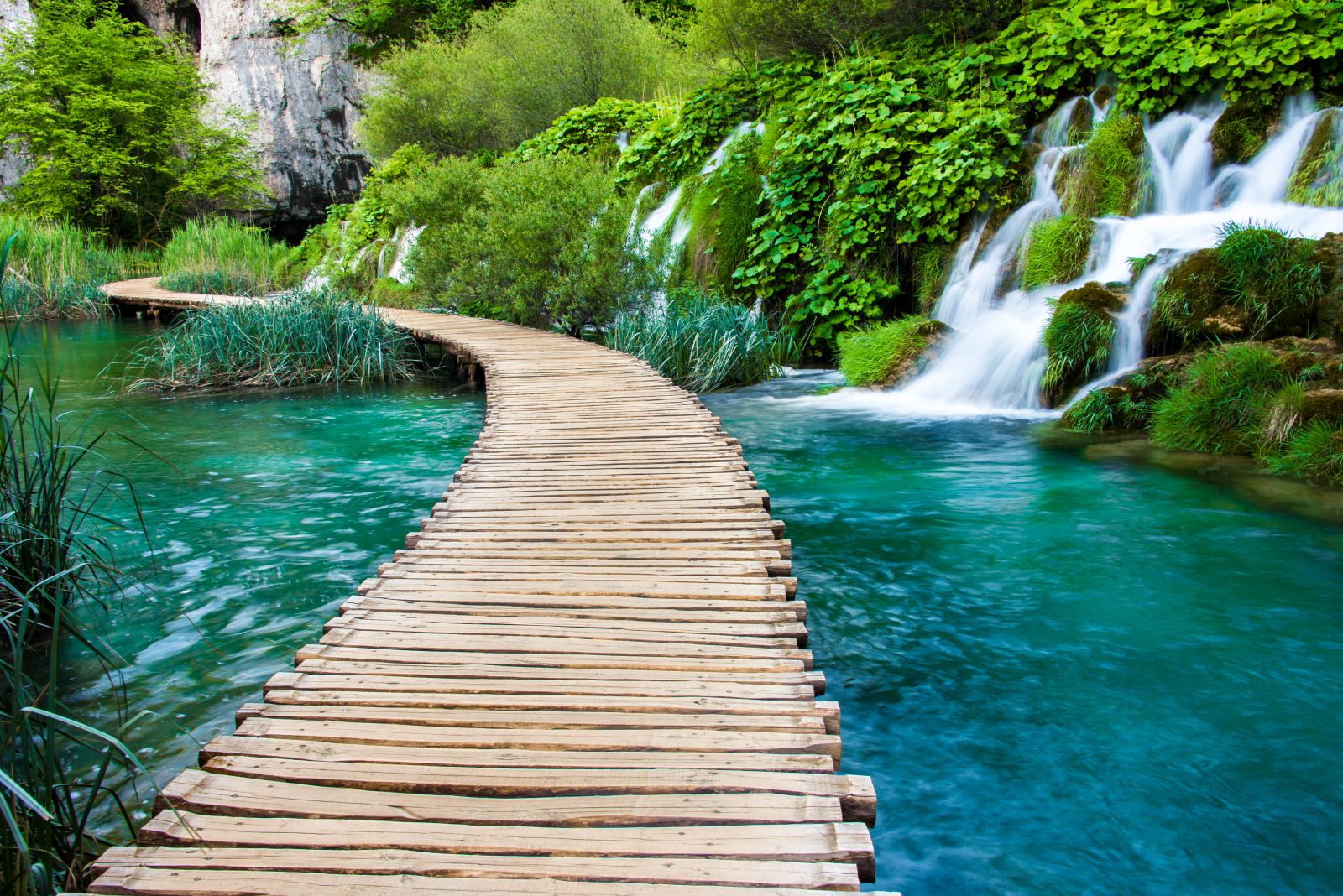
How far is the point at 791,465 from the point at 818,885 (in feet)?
17.2

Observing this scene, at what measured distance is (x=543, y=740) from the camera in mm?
2438

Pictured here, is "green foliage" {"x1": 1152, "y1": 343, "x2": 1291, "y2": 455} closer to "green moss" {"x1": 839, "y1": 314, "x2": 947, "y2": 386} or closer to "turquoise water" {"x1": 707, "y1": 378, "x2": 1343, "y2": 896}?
"turquoise water" {"x1": 707, "y1": 378, "x2": 1343, "y2": 896}

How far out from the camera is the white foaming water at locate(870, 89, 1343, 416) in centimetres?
811

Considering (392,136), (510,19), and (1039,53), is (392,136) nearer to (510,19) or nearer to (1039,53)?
(510,19)

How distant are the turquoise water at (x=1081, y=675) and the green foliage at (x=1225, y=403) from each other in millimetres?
729

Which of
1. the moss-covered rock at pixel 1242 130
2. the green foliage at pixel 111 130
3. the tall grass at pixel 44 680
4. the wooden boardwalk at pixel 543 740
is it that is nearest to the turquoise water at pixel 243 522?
the tall grass at pixel 44 680

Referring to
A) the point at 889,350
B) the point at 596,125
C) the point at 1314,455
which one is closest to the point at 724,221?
the point at 889,350

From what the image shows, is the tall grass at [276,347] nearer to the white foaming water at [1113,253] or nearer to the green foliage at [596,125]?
the white foaming water at [1113,253]

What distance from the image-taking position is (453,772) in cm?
231

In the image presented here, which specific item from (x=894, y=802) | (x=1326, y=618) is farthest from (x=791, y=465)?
(x=894, y=802)

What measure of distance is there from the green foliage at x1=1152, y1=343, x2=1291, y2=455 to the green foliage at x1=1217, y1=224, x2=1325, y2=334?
1.54 ft

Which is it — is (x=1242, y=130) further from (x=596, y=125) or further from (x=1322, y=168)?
(x=596, y=125)

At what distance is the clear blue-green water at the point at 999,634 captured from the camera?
9.39ft

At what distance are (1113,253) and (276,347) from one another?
907 centimetres
